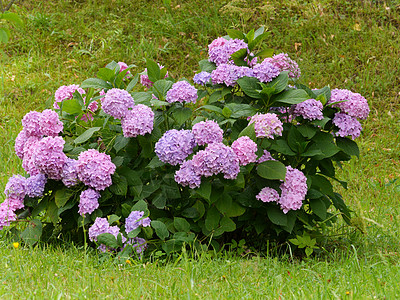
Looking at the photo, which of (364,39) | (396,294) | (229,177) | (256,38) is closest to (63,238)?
(229,177)

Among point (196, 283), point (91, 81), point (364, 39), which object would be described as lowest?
point (364, 39)

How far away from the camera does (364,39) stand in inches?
286

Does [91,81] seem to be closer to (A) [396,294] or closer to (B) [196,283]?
(B) [196,283]

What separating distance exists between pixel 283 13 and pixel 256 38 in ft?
15.4

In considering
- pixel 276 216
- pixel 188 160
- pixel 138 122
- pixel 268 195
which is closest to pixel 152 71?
pixel 138 122

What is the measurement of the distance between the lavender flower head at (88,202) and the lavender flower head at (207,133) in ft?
2.37

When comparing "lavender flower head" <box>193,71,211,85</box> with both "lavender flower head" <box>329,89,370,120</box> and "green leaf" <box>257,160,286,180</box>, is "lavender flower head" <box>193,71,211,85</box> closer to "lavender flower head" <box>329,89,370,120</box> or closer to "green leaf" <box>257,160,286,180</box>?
"green leaf" <box>257,160,286,180</box>

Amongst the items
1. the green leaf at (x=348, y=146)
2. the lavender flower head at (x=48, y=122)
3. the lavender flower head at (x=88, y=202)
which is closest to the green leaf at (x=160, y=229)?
the lavender flower head at (x=88, y=202)

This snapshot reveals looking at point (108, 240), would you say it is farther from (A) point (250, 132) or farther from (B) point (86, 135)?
(A) point (250, 132)

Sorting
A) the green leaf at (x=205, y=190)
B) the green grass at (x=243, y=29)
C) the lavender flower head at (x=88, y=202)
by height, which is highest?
the green leaf at (x=205, y=190)

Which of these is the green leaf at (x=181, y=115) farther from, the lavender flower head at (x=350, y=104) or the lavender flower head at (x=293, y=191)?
the lavender flower head at (x=350, y=104)

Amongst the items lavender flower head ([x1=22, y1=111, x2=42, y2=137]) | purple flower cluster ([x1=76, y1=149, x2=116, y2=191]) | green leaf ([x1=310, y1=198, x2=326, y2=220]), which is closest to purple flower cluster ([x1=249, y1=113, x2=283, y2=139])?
green leaf ([x1=310, y1=198, x2=326, y2=220])

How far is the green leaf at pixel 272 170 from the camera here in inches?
120

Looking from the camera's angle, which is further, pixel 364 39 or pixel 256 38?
pixel 364 39
